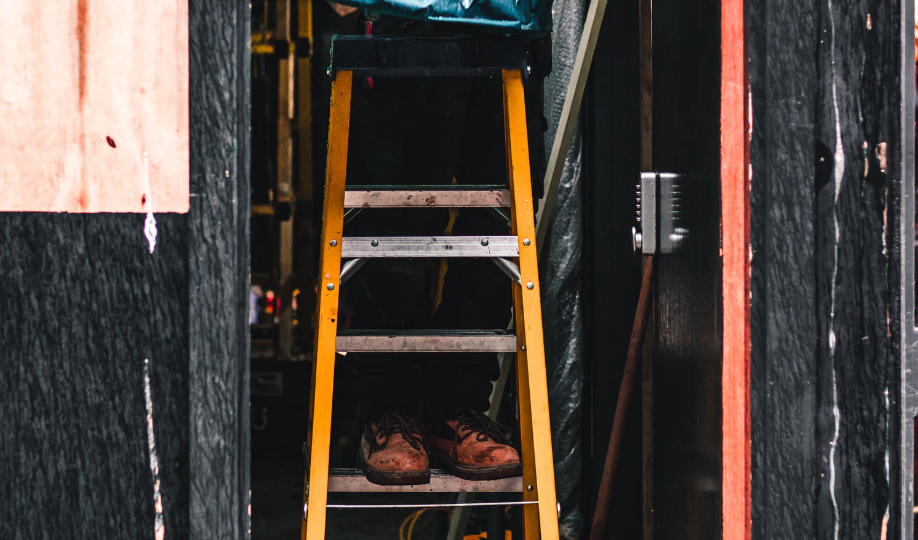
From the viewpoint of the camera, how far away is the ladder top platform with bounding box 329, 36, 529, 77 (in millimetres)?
1246

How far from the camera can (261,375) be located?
381 centimetres

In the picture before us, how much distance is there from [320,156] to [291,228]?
445mm

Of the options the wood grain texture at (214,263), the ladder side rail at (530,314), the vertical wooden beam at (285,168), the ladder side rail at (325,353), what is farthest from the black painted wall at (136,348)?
the vertical wooden beam at (285,168)

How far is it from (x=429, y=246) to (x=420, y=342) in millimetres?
165

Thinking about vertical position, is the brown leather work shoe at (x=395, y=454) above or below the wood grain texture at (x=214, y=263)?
below

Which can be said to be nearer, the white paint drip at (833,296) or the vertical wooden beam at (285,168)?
the white paint drip at (833,296)

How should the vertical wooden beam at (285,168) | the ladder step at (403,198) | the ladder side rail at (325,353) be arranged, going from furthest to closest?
the vertical wooden beam at (285,168) < the ladder step at (403,198) < the ladder side rail at (325,353)

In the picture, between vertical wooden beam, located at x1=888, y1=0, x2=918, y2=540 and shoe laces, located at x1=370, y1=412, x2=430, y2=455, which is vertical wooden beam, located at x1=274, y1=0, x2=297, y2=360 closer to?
shoe laces, located at x1=370, y1=412, x2=430, y2=455

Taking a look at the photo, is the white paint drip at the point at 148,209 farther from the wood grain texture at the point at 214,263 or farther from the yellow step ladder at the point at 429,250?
the yellow step ladder at the point at 429,250

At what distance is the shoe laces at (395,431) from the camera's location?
4.24ft

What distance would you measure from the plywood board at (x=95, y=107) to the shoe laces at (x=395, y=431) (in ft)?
2.10

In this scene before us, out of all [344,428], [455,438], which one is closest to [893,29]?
[455,438]

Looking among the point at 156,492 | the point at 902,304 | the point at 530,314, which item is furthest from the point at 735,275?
the point at 156,492

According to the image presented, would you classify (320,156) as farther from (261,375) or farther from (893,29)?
(893,29)
